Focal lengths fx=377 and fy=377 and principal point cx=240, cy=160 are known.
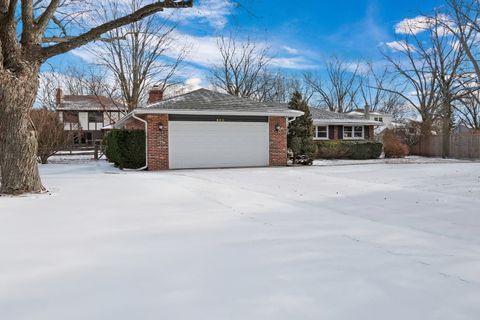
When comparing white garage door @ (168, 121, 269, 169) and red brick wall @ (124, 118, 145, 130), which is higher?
red brick wall @ (124, 118, 145, 130)

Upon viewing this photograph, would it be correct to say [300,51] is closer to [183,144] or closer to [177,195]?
[183,144]

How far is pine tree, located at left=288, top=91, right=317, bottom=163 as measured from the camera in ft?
59.0

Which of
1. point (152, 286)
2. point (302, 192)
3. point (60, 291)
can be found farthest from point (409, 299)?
point (302, 192)

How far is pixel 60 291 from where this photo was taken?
3021mm

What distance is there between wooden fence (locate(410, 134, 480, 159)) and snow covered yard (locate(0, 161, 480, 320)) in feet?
63.8

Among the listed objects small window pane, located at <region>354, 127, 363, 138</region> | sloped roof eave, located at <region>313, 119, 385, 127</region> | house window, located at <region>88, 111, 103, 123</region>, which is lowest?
small window pane, located at <region>354, 127, 363, 138</region>

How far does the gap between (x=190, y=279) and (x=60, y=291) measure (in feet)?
3.42

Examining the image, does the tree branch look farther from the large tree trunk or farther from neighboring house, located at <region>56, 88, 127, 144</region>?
neighboring house, located at <region>56, 88, 127, 144</region>

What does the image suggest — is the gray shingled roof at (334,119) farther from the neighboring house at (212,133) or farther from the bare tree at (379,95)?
the bare tree at (379,95)

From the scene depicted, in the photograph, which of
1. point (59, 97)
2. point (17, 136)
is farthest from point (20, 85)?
point (59, 97)

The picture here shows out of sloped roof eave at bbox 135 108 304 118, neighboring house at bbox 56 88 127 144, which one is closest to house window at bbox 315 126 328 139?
sloped roof eave at bbox 135 108 304 118

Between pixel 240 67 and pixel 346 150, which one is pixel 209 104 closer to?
pixel 346 150

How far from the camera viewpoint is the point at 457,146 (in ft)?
78.9

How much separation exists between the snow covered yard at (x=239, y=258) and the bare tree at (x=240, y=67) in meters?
29.2
